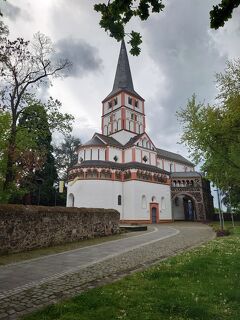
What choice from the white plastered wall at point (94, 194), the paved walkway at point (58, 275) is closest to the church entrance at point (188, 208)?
the white plastered wall at point (94, 194)

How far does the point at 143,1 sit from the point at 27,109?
17303 millimetres

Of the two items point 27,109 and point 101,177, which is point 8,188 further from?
point 101,177

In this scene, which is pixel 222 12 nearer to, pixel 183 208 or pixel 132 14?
pixel 132 14

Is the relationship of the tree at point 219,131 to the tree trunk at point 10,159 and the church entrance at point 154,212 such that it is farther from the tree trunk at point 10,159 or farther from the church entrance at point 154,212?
the church entrance at point 154,212

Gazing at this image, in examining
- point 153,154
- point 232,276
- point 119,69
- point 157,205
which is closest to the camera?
point 232,276

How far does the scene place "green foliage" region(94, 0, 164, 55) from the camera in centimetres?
523

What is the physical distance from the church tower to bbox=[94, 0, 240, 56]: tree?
48883 millimetres

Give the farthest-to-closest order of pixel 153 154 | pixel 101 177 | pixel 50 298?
1. pixel 153 154
2. pixel 101 177
3. pixel 50 298

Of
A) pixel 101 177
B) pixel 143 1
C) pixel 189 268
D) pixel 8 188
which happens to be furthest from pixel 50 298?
pixel 101 177

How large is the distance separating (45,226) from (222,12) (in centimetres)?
1497

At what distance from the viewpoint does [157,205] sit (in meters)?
50.7

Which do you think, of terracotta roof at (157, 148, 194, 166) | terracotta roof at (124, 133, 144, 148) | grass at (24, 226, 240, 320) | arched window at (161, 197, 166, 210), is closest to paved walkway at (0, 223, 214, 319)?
grass at (24, 226, 240, 320)

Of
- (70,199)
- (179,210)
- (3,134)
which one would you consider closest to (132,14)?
(3,134)

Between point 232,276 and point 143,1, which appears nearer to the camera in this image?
point 143,1
